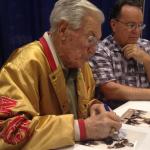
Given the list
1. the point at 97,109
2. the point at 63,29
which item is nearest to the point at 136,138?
the point at 97,109

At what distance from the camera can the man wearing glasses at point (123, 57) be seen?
198 cm

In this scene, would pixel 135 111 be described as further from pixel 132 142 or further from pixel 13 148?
pixel 13 148

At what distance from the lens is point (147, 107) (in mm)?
1644

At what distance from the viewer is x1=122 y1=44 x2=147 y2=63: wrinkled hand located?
210 cm

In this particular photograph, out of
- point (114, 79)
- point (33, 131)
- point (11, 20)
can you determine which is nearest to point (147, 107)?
point (114, 79)

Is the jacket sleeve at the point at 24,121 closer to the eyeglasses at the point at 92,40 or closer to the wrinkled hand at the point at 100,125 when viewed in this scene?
the wrinkled hand at the point at 100,125

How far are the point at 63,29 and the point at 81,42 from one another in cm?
9

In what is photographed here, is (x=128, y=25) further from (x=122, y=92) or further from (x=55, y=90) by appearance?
(x=55, y=90)

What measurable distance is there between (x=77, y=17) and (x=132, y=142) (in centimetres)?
53

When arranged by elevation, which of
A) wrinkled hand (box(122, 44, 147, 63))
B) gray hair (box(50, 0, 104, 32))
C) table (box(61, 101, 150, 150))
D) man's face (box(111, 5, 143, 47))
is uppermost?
gray hair (box(50, 0, 104, 32))

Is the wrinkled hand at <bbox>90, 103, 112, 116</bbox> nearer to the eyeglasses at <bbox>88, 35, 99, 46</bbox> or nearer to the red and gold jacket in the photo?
the red and gold jacket

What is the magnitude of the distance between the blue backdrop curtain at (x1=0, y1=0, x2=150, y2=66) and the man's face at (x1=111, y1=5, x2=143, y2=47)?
0.50 m

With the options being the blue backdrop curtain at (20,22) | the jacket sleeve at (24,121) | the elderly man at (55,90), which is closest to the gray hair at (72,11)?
the elderly man at (55,90)

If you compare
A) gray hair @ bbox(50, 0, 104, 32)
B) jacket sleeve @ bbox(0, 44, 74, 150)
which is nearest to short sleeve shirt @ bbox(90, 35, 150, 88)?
gray hair @ bbox(50, 0, 104, 32)
